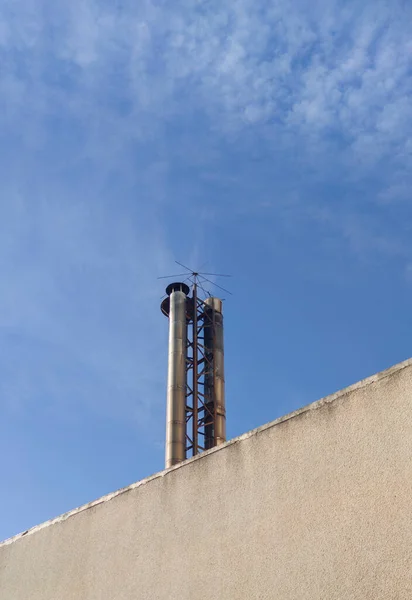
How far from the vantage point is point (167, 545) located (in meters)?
5.28

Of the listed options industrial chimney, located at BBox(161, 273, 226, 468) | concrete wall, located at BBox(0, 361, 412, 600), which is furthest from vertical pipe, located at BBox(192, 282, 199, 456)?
concrete wall, located at BBox(0, 361, 412, 600)

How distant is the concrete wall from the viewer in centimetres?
396

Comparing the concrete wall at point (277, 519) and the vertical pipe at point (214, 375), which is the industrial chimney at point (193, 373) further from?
the concrete wall at point (277, 519)

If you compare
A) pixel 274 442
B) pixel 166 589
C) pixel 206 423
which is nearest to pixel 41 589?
pixel 166 589

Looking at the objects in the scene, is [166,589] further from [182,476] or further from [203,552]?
[182,476]

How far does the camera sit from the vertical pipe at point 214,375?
18597mm

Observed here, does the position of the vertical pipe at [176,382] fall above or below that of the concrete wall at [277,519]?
above

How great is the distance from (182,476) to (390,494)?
80.1 inches

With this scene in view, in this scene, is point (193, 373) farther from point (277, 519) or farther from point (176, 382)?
point (277, 519)

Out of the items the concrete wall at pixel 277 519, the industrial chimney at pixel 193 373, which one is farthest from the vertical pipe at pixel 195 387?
the concrete wall at pixel 277 519

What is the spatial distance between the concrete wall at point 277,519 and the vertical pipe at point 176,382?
11.4m

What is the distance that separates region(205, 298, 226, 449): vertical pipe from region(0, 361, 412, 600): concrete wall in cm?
1221

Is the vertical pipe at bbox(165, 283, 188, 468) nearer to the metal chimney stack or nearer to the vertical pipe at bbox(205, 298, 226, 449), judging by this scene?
the metal chimney stack

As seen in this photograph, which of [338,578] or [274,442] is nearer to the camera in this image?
[338,578]
